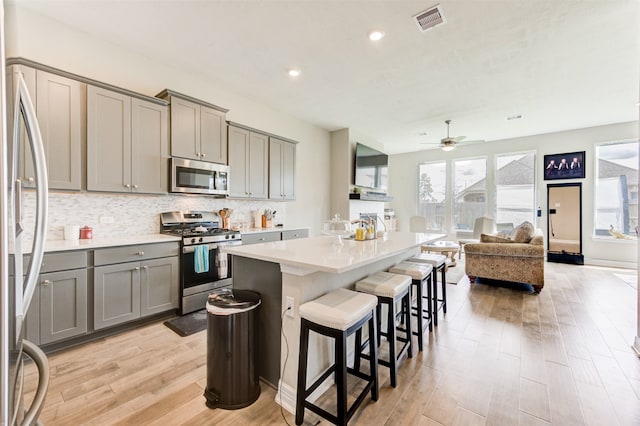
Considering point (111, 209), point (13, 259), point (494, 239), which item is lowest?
point (494, 239)

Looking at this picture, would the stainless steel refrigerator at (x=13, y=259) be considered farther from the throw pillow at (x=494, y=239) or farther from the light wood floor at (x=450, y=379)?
the throw pillow at (x=494, y=239)

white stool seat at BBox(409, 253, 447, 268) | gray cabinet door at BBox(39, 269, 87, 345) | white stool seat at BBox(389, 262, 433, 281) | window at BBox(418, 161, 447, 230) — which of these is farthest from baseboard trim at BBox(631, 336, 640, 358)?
window at BBox(418, 161, 447, 230)

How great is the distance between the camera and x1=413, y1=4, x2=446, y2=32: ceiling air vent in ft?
7.85

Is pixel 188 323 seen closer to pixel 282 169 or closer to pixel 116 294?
pixel 116 294

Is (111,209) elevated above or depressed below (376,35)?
below

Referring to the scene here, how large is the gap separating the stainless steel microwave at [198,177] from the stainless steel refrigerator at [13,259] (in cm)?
252

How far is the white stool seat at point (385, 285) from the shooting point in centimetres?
194

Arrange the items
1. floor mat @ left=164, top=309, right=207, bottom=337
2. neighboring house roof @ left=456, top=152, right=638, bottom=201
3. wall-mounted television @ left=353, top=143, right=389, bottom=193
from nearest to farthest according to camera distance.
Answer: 1. floor mat @ left=164, top=309, right=207, bottom=337
2. neighboring house roof @ left=456, top=152, right=638, bottom=201
3. wall-mounted television @ left=353, top=143, right=389, bottom=193

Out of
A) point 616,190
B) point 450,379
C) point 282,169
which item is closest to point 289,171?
point 282,169

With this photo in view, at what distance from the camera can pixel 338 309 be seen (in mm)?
1508

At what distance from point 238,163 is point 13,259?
11.3 feet

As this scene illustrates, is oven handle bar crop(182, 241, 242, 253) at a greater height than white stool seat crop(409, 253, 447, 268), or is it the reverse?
oven handle bar crop(182, 241, 242, 253)

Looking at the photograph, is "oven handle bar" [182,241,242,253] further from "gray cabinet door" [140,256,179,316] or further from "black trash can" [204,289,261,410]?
"black trash can" [204,289,261,410]

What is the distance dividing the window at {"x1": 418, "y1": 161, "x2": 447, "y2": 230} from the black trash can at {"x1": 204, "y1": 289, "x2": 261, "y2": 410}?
7.37 meters
